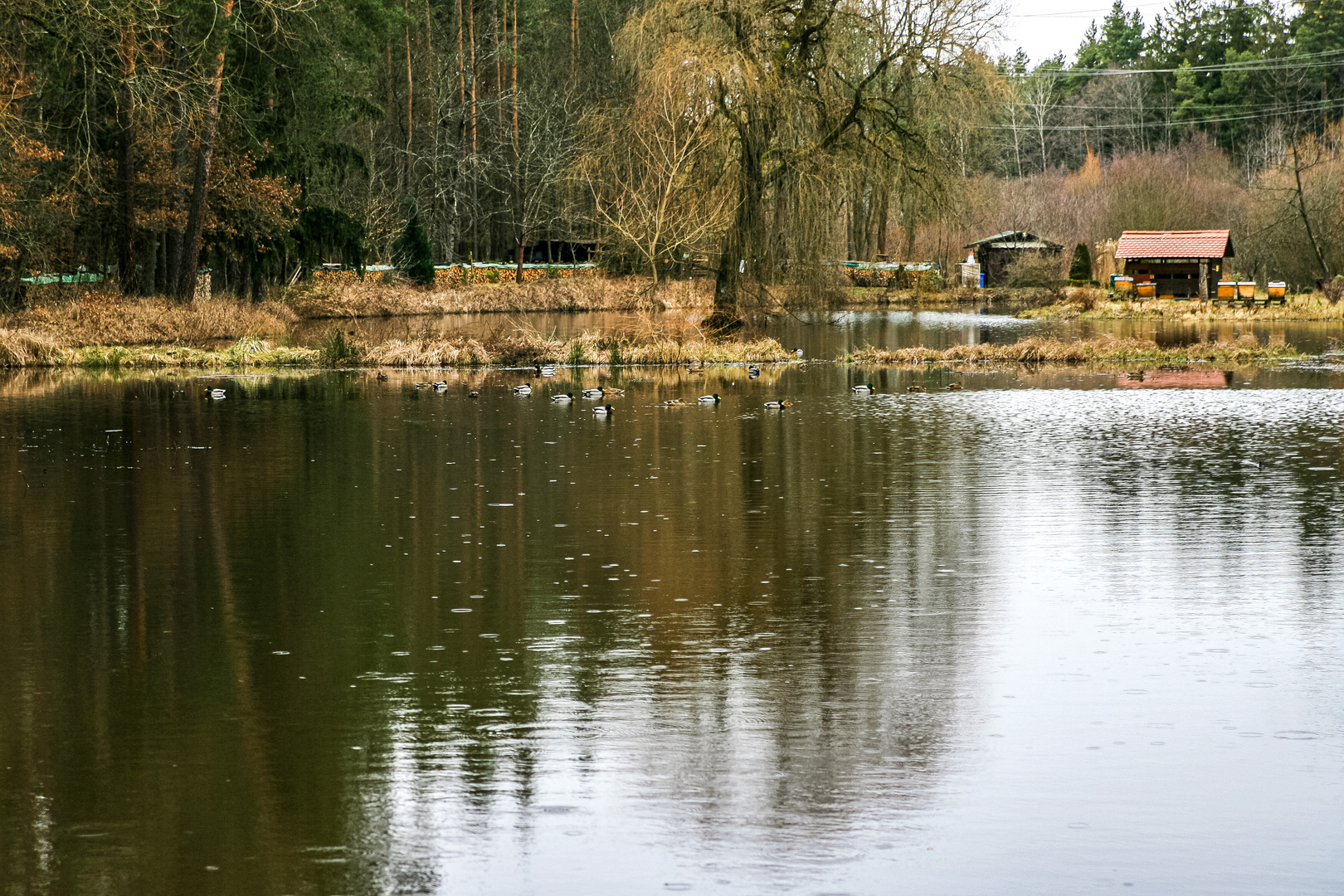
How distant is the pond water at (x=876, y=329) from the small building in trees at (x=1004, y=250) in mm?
18531

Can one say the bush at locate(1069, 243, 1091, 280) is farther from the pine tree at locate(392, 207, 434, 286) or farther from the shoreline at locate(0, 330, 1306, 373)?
the shoreline at locate(0, 330, 1306, 373)

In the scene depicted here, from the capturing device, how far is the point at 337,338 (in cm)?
3188

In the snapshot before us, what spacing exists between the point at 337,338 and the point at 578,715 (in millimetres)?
25910

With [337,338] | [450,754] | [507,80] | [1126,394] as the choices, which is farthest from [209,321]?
[507,80]

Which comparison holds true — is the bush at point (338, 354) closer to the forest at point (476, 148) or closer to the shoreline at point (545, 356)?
the shoreline at point (545, 356)

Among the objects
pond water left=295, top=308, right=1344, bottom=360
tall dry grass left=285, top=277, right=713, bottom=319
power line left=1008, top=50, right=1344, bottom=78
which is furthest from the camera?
power line left=1008, top=50, right=1344, bottom=78

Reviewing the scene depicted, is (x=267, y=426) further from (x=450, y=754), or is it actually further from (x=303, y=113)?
(x=303, y=113)

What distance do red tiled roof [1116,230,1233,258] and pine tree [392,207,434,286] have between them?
31778 mm

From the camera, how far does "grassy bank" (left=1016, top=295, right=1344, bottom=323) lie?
1973 inches

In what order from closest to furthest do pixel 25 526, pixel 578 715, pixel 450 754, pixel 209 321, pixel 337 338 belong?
pixel 450 754 < pixel 578 715 < pixel 25 526 < pixel 337 338 < pixel 209 321

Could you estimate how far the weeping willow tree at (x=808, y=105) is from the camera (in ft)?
115

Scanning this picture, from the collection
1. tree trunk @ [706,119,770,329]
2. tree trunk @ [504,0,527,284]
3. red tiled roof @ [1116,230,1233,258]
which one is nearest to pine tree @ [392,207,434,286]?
tree trunk @ [504,0,527,284]

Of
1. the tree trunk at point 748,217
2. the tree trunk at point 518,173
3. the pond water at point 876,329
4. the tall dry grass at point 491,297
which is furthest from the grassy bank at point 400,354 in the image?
the tree trunk at point 518,173

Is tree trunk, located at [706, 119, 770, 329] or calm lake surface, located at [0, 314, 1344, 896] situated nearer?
calm lake surface, located at [0, 314, 1344, 896]
